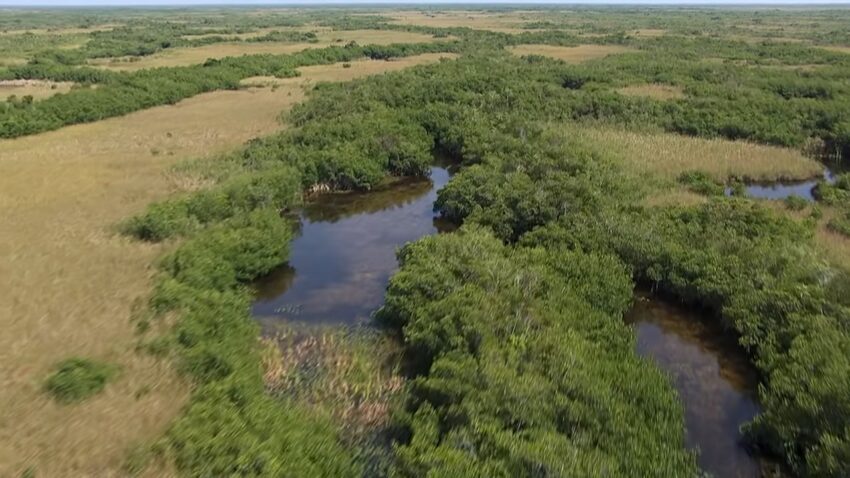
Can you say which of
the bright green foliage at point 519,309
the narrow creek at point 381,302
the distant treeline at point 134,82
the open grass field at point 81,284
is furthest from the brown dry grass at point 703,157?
the distant treeline at point 134,82

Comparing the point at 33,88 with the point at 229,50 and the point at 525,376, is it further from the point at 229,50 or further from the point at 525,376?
the point at 525,376

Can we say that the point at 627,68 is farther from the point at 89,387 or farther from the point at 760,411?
the point at 89,387

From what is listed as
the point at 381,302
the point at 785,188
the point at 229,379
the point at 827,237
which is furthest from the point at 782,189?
the point at 229,379

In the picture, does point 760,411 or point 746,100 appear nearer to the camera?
point 760,411

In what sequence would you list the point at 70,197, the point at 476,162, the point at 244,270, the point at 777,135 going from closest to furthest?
the point at 244,270 < the point at 70,197 < the point at 476,162 < the point at 777,135

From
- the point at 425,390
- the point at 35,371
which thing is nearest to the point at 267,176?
the point at 35,371

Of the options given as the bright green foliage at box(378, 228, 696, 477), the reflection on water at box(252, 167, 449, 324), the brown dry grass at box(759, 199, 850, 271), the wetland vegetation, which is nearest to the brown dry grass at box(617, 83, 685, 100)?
the wetland vegetation
